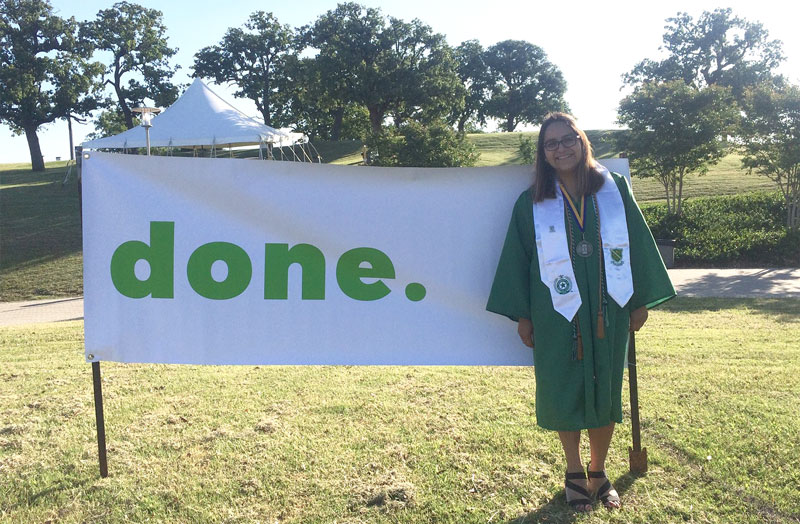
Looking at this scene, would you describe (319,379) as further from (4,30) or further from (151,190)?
(4,30)

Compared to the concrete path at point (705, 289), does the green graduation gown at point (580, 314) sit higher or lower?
higher

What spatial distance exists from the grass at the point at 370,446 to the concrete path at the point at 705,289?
533 centimetres

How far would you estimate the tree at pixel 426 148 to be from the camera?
2094 centimetres

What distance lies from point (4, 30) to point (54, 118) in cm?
525

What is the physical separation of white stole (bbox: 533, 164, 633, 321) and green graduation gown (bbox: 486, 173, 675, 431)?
0.04 m

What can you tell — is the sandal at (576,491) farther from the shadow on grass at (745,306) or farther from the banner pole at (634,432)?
the shadow on grass at (745,306)

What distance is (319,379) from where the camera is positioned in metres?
4.73

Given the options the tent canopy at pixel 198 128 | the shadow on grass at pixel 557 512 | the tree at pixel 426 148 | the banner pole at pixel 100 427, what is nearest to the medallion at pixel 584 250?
the shadow on grass at pixel 557 512

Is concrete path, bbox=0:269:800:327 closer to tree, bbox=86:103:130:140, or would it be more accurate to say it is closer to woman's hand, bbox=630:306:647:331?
woman's hand, bbox=630:306:647:331

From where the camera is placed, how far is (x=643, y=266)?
268 centimetres

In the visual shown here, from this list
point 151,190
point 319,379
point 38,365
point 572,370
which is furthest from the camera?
point 38,365

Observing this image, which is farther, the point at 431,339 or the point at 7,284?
the point at 7,284

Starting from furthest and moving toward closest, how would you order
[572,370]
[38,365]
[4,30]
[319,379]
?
[4,30] → [38,365] → [319,379] → [572,370]

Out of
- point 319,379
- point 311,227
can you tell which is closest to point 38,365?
point 319,379
